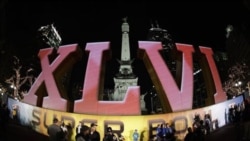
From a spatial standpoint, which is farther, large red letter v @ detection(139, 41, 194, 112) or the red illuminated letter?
the red illuminated letter

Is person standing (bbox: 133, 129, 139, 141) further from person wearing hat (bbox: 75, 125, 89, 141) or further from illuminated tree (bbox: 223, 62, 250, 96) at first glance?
illuminated tree (bbox: 223, 62, 250, 96)

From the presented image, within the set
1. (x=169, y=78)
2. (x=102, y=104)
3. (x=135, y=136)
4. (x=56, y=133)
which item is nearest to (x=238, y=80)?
(x=169, y=78)

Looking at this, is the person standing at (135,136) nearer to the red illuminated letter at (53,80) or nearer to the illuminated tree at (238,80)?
the red illuminated letter at (53,80)

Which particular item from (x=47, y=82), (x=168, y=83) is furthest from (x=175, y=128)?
(x=47, y=82)

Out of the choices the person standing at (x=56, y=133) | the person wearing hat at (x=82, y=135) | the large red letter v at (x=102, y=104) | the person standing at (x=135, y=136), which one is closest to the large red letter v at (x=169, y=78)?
the large red letter v at (x=102, y=104)

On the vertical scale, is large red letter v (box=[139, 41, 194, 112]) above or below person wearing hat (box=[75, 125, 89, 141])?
above

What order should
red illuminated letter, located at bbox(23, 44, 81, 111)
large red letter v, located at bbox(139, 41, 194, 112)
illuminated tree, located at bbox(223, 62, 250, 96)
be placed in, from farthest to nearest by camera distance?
illuminated tree, located at bbox(223, 62, 250, 96) < red illuminated letter, located at bbox(23, 44, 81, 111) < large red letter v, located at bbox(139, 41, 194, 112)

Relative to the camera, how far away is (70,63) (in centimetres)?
2142

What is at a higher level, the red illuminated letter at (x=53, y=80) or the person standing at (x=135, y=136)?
the red illuminated letter at (x=53, y=80)

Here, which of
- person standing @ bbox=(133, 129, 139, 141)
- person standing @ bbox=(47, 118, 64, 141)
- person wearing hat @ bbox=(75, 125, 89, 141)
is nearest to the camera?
person wearing hat @ bbox=(75, 125, 89, 141)

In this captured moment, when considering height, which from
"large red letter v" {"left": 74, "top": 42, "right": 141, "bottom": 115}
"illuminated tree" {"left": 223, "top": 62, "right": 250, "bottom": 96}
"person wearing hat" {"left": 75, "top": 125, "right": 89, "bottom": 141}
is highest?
"illuminated tree" {"left": 223, "top": 62, "right": 250, "bottom": 96}

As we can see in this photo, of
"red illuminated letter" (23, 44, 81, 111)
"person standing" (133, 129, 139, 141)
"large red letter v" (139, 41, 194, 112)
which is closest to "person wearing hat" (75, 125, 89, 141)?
"red illuminated letter" (23, 44, 81, 111)

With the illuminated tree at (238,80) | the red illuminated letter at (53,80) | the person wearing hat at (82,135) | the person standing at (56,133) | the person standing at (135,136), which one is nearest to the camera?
the person wearing hat at (82,135)

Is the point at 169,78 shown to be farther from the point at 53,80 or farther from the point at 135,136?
the point at 53,80
